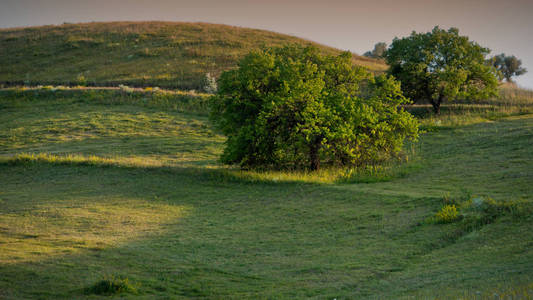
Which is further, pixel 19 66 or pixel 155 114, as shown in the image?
pixel 19 66

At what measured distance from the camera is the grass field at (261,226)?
31.1 feet

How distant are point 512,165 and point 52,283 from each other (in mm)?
18935

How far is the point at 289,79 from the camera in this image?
24312mm

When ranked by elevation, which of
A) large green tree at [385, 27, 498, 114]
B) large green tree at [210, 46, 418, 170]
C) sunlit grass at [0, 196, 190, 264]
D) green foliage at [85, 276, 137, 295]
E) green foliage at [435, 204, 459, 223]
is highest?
large green tree at [385, 27, 498, 114]

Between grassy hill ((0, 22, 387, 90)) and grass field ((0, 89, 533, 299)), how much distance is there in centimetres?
3083

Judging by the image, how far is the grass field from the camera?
31.1 feet

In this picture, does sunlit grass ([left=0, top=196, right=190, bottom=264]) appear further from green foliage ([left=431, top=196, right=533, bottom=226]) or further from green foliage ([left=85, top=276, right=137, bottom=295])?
green foliage ([left=431, top=196, right=533, bottom=226])

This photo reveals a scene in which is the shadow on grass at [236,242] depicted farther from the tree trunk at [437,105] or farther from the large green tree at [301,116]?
the tree trunk at [437,105]

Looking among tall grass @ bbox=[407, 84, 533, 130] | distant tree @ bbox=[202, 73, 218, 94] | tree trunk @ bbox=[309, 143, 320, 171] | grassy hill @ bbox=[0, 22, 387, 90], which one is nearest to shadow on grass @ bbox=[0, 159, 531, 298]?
tree trunk @ bbox=[309, 143, 320, 171]

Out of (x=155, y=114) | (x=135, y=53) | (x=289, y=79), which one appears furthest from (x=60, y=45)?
(x=289, y=79)

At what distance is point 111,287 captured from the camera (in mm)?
8992

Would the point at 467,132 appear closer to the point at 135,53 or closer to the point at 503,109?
the point at 503,109

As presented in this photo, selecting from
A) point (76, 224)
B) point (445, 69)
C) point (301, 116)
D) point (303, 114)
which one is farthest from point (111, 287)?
point (445, 69)

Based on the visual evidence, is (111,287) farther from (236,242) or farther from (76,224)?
(76,224)
